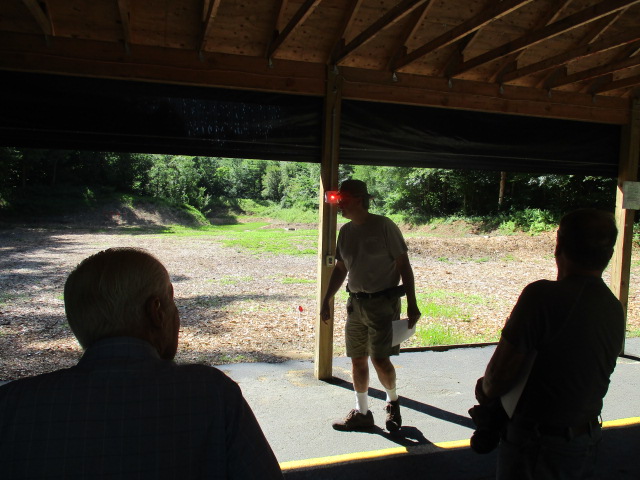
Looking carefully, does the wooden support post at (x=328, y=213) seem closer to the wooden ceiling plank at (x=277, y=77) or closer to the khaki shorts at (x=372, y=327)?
the wooden ceiling plank at (x=277, y=77)

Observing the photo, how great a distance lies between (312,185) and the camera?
35906 millimetres

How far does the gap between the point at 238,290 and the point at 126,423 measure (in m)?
9.30

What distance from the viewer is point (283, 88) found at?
4281 millimetres

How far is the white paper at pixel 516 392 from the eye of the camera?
1.75 meters

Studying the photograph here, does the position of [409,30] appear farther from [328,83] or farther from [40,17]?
[40,17]

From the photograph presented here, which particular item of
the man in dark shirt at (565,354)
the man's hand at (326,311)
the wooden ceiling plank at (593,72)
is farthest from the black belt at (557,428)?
the wooden ceiling plank at (593,72)

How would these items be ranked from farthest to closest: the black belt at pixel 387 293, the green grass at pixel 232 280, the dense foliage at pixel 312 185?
1. the dense foliage at pixel 312 185
2. the green grass at pixel 232 280
3. the black belt at pixel 387 293

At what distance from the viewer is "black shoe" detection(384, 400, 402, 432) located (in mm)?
3580

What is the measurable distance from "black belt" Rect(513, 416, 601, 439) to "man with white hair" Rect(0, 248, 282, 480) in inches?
44.9

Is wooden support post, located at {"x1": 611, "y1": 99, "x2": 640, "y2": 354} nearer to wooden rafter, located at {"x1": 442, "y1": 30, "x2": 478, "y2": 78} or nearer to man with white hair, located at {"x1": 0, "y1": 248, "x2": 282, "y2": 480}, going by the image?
wooden rafter, located at {"x1": 442, "y1": 30, "x2": 478, "y2": 78}

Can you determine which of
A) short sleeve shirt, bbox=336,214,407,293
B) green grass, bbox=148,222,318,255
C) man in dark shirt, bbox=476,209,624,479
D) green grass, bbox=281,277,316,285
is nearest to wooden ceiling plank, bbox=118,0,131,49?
short sleeve shirt, bbox=336,214,407,293

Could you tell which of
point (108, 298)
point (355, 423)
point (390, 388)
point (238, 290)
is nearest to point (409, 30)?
point (390, 388)

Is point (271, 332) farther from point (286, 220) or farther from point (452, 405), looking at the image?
point (286, 220)

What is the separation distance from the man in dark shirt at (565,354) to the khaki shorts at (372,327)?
1660 millimetres
